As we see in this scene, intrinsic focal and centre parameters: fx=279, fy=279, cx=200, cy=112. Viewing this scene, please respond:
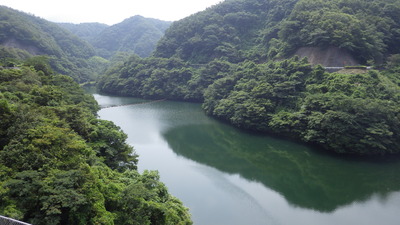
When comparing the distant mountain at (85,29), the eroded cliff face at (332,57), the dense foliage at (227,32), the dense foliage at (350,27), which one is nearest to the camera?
the dense foliage at (350,27)

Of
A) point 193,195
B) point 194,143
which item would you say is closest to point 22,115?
point 193,195

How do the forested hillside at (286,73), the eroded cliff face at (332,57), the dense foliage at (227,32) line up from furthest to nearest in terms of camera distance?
the dense foliage at (227,32) → the eroded cliff face at (332,57) → the forested hillside at (286,73)

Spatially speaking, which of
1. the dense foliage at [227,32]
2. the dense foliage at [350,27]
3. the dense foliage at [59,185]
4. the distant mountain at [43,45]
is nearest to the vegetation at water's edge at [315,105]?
the dense foliage at [350,27]

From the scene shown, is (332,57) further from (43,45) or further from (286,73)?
(43,45)

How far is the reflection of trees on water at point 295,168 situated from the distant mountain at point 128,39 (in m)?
93.7

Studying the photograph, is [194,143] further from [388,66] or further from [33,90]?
[388,66]

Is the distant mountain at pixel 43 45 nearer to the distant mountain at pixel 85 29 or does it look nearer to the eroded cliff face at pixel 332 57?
the eroded cliff face at pixel 332 57

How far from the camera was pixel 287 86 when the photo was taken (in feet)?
103

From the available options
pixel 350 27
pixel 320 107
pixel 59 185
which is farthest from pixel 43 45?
pixel 59 185

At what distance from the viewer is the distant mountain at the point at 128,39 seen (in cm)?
11888

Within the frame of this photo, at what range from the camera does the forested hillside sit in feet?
76.5

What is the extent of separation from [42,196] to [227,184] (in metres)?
13.3

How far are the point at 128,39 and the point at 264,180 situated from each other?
12096cm

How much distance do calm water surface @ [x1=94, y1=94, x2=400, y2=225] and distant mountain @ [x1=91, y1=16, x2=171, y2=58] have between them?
307ft
